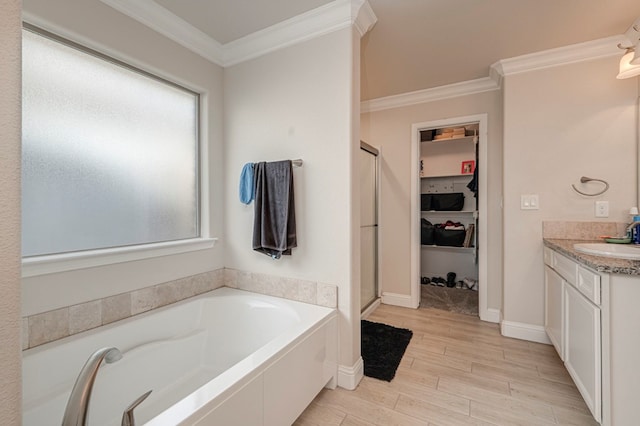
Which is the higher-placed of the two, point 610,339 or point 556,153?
point 556,153

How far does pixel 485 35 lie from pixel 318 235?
197cm

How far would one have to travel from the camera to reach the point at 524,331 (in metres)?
2.56

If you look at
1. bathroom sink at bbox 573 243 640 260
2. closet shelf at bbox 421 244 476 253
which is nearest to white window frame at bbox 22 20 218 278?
bathroom sink at bbox 573 243 640 260

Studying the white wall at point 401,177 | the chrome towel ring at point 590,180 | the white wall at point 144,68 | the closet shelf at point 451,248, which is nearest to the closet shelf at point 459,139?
the white wall at point 401,177

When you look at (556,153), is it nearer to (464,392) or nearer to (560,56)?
(560,56)

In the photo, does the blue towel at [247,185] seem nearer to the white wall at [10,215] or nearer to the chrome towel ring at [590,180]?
the white wall at [10,215]

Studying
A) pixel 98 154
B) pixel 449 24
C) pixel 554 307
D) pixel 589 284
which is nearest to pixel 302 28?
pixel 449 24

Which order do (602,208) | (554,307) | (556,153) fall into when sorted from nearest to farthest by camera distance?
(554,307) < (602,208) < (556,153)

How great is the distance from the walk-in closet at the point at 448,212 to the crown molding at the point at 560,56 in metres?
1.37

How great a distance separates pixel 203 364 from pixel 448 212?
368 centimetres

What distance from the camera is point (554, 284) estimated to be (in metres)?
2.18

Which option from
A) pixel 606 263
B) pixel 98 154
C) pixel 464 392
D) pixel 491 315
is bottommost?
pixel 464 392

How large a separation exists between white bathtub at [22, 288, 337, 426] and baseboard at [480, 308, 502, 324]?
1.92m

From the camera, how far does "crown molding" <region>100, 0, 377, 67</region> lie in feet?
5.97
